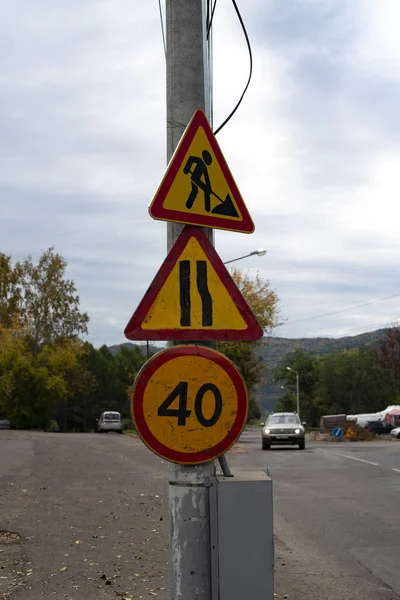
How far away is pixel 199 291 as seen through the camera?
3.83 meters

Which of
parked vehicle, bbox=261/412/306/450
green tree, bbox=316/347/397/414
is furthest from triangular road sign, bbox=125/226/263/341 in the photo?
green tree, bbox=316/347/397/414

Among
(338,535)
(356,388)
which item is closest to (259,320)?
(338,535)

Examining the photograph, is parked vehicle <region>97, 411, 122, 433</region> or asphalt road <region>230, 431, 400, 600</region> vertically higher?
parked vehicle <region>97, 411, 122, 433</region>

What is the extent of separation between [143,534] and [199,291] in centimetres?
663

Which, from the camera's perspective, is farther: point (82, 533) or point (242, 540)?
point (82, 533)

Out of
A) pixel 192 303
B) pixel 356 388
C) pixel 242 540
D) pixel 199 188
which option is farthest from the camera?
pixel 356 388

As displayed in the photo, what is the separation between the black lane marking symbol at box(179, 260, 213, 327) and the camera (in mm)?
3795

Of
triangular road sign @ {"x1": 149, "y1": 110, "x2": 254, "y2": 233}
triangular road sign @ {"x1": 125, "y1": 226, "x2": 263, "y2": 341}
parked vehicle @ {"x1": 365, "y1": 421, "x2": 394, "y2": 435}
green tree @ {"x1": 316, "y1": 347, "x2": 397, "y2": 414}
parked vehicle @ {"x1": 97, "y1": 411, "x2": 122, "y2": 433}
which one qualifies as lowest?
parked vehicle @ {"x1": 365, "y1": 421, "x2": 394, "y2": 435}

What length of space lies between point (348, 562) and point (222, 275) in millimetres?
5195

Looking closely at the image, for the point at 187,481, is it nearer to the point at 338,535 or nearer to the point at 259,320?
the point at 338,535

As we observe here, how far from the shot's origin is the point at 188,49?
420 cm

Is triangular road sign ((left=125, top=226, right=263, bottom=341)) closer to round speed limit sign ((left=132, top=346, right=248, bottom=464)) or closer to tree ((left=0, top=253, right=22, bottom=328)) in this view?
round speed limit sign ((left=132, top=346, right=248, bottom=464))

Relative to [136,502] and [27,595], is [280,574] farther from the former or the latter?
[136,502]

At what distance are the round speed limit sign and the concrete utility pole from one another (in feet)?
0.40
